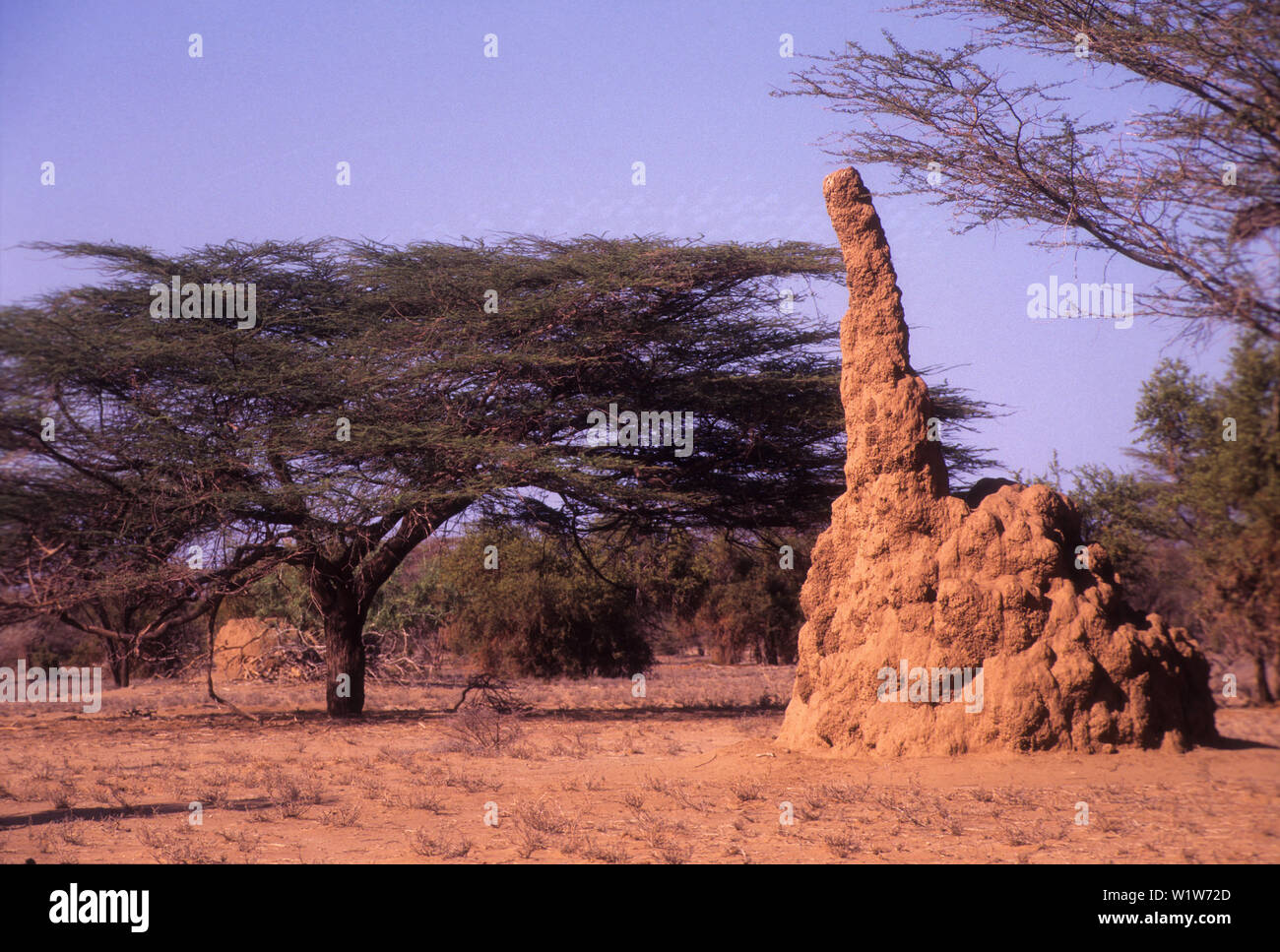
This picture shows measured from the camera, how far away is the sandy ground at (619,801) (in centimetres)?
643

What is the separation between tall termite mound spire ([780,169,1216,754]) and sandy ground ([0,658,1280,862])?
30 centimetres

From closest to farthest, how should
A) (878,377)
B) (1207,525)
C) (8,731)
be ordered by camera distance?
(1207,525), (878,377), (8,731)

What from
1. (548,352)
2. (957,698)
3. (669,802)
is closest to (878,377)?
(957,698)

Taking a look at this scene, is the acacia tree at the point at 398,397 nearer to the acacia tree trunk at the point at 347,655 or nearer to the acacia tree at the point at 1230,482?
the acacia tree trunk at the point at 347,655

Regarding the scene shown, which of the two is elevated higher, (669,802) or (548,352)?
(548,352)

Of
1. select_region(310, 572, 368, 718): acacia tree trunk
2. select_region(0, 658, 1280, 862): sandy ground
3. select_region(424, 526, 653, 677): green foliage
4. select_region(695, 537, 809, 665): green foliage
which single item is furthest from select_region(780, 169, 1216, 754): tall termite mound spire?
select_region(695, 537, 809, 665): green foliage

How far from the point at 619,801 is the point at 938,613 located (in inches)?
115

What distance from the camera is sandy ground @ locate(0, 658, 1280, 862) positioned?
643 cm

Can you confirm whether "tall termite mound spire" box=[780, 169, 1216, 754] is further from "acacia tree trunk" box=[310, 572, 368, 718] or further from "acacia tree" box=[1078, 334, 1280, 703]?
"acacia tree trunk" box=[310, 572, 368, 718]

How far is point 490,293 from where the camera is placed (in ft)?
50.0

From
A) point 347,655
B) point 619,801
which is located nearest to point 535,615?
point 347,655

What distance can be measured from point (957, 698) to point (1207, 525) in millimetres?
3542

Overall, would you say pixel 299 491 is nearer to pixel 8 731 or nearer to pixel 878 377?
pixel 8 731

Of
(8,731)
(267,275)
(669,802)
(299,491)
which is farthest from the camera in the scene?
(267,275)
